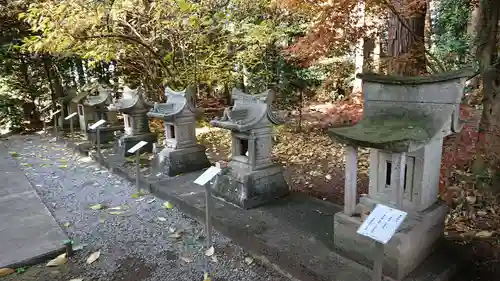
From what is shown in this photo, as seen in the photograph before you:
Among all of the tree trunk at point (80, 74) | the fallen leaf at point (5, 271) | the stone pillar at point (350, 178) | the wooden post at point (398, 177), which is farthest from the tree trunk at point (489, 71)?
the tree trunk at point (80, 74)

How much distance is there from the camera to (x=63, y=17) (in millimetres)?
7543

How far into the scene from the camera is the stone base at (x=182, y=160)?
20.7 feet

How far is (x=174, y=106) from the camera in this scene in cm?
645

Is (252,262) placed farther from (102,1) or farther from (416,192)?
(102,1)

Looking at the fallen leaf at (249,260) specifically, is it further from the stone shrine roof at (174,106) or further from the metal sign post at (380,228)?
the stone shrine roof at (174,106)

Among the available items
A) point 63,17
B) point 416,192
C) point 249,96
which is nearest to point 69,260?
point 249,96

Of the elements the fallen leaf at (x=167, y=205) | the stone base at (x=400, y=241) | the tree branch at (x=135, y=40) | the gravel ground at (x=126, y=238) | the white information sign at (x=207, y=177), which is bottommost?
the gravel ground at (x=126, y=238)

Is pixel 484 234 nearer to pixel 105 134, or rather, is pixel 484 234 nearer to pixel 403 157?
pixel 403 157

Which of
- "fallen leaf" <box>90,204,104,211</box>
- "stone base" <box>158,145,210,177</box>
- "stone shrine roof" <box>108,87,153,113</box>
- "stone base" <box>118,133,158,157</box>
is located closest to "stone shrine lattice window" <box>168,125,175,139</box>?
"stone base" <box>158,145,210,177</box>

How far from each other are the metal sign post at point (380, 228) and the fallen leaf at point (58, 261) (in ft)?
10.6

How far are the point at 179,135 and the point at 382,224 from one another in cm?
468

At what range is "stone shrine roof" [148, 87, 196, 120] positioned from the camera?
6.15 m

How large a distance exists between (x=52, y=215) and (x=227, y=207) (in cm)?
253

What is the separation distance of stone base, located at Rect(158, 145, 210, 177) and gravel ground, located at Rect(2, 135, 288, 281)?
760 mm
